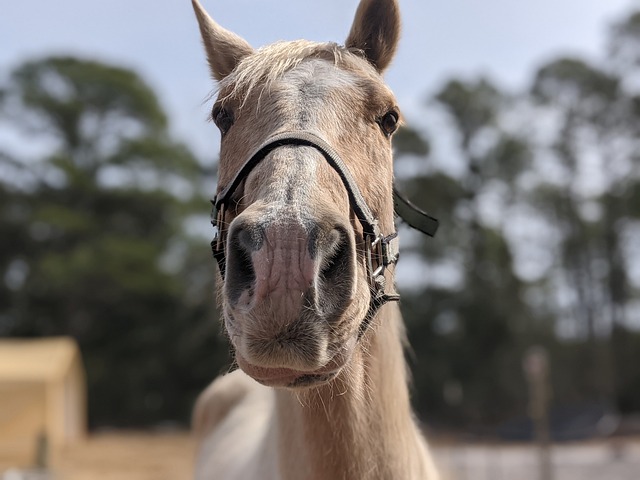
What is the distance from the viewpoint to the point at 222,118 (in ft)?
8.77

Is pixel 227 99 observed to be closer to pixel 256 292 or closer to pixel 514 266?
pixel 256 292

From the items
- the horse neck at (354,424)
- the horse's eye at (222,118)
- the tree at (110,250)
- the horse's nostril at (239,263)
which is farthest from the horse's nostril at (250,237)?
the tree at (110,250)

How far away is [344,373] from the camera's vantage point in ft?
8.11

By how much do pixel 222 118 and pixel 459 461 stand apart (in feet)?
47.6

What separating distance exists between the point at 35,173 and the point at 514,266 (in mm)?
21095

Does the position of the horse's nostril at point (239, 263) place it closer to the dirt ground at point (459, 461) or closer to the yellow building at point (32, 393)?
the dirt ground at point (459, 461)

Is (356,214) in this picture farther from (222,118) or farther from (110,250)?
(110,250)

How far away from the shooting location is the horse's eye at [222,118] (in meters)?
2.64

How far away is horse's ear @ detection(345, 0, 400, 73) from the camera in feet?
9.18

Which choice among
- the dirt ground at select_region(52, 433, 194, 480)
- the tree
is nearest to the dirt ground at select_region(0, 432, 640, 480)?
the dirt ground at select_region(52, 433, 194, 480)

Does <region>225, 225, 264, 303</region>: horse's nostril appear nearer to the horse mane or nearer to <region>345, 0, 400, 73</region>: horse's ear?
the horse mane

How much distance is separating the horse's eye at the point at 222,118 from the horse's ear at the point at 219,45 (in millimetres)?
415

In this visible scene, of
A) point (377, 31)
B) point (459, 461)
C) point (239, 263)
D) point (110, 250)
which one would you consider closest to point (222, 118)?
point (377, 31)

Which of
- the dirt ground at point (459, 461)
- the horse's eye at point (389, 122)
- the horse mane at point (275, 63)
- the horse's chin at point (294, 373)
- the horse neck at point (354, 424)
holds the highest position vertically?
the horse mane at point (275, 63)
